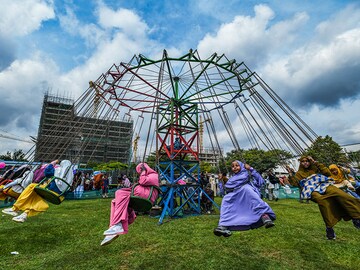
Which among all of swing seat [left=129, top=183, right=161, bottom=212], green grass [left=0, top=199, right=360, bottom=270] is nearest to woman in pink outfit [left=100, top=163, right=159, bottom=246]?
swing seat [left=129, top=183, right=161, bottom=212]

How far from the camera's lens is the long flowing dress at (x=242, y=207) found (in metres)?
4.07

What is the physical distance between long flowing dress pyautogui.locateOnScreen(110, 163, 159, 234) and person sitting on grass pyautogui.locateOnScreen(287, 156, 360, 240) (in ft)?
10.2

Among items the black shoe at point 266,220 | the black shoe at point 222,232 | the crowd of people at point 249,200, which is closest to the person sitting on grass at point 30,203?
the crowd of people at point 249,200

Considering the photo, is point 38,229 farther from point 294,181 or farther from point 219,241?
point 294,181

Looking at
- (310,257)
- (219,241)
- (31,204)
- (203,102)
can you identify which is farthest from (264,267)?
(203,102)

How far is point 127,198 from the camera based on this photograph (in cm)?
428

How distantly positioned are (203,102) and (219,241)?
6.16 meters

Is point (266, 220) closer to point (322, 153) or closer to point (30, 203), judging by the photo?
point (322, 153)

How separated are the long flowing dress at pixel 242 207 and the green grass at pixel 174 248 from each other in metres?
0.86

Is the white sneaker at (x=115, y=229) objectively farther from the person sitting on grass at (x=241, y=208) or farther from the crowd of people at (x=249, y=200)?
the person sitting on grass at (x=241, y=208)

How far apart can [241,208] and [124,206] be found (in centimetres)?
220

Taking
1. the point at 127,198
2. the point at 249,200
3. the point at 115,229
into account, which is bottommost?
the point at 115,229

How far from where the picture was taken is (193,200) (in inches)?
425

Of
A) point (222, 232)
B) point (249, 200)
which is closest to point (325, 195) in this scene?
point (249, 200)
